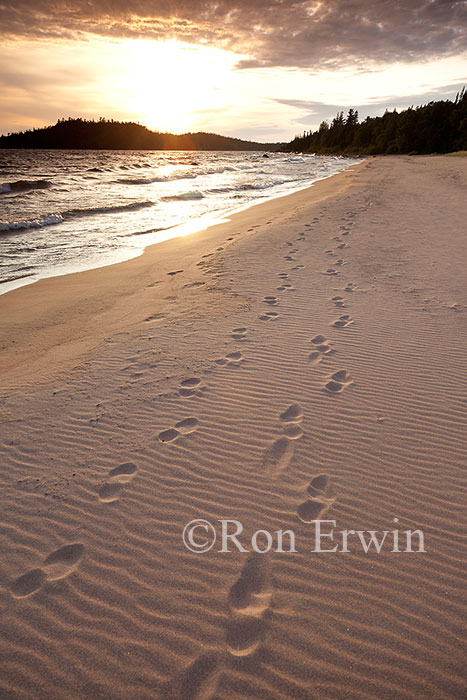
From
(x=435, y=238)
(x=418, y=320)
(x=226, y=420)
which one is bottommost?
(x=226, y=420)

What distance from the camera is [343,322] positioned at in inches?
205

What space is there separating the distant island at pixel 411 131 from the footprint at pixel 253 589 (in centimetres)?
7555

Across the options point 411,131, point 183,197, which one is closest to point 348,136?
point 411,131

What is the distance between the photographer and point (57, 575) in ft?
7.27

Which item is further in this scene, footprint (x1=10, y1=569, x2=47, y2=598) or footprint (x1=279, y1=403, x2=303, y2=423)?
footprint (x1=279, y1=403, x2=303, y2=423)

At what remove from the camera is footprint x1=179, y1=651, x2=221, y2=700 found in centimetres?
172

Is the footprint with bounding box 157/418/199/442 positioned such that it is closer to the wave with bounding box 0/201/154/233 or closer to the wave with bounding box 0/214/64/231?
the wave with bounding box 0/201/154/233

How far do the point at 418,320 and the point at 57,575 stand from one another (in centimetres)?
494

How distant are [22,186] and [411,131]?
76615 millimetres

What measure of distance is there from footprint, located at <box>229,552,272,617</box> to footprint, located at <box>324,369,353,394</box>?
76.8 inches

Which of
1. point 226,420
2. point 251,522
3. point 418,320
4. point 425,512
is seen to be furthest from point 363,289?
point 251,522

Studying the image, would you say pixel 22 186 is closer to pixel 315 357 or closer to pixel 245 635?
pixel 315 357

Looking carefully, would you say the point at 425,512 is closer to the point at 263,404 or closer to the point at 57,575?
the point at 263,404

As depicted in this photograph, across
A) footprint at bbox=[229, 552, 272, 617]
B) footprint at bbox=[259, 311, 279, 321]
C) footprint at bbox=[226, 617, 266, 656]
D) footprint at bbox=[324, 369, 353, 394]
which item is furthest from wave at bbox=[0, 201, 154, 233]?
footprint at bbox=[226, 617, 266, 656]
